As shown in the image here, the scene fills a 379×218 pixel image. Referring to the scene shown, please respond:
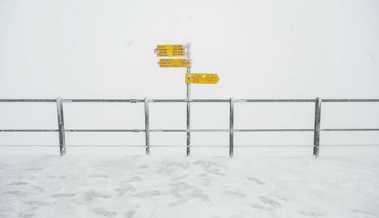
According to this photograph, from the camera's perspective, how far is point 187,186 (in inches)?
169

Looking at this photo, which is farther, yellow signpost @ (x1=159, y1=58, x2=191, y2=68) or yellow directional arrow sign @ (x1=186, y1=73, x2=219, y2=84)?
yellow signpost @ (x1=159, y1=58, x2=191, y2=68)

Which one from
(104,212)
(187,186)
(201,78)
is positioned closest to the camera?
(104,212)

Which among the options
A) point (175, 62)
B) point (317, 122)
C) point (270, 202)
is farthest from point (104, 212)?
point (317, 122)

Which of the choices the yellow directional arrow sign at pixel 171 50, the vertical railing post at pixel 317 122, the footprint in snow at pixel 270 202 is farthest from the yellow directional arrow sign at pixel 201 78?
the footprint in snow at pixel 270 202

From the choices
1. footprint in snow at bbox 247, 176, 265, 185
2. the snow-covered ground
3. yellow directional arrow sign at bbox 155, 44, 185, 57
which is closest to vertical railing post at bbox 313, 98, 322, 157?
the snow-covered ground

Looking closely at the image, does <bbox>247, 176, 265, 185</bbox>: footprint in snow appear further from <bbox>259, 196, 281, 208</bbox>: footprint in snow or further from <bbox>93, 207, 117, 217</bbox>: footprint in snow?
<bbox>93, 207, 117, 217</bbox>: footprint in snow

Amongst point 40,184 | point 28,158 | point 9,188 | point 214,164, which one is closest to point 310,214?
point 214,164

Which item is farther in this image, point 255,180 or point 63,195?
point 255,180

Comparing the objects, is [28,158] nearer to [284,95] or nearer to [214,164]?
[214,164]

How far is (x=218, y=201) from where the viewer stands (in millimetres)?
3789

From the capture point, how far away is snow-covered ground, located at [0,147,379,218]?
354 cm

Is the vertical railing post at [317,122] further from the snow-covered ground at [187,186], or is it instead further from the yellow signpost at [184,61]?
the yellow signpost at [184,61]

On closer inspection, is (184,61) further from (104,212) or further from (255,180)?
(104,212)

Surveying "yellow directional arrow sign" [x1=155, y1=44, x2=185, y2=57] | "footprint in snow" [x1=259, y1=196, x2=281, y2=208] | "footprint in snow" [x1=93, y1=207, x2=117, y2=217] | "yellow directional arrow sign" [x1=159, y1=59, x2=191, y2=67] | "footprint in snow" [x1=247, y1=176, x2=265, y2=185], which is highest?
"yellow directional arrow sign" [x1=155, y1=44, x2=185, y2=57]
